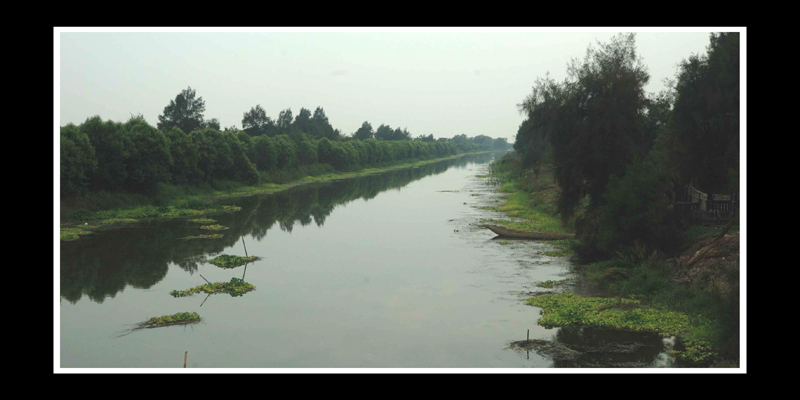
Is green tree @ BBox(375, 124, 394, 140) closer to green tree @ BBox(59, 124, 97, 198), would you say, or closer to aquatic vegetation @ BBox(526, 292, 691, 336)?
green tree @ BBox(59, 124, 97, 198)

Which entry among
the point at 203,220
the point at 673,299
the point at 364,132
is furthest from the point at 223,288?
the point at 364,132

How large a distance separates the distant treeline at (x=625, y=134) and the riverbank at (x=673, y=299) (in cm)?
163

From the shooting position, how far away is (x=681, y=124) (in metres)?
25.1

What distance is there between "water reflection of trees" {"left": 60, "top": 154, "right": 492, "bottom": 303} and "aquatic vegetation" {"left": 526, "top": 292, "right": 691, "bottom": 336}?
13394 mm

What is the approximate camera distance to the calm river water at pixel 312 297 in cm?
1446

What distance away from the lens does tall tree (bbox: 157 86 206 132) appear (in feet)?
294

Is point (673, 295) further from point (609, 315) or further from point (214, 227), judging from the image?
point (214, 227)

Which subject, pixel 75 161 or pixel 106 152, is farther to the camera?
pixel 106 152

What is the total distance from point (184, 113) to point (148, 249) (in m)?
67.7

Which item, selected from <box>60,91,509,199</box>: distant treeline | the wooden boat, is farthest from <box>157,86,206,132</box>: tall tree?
the wooden boat

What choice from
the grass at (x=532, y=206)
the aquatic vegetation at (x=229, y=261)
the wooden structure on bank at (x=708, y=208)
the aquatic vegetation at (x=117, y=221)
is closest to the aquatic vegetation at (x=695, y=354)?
the wooden structure on bank at (x=708, y=208)

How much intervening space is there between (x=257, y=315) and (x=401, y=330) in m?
4.23

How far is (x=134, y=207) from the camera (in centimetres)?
4041
